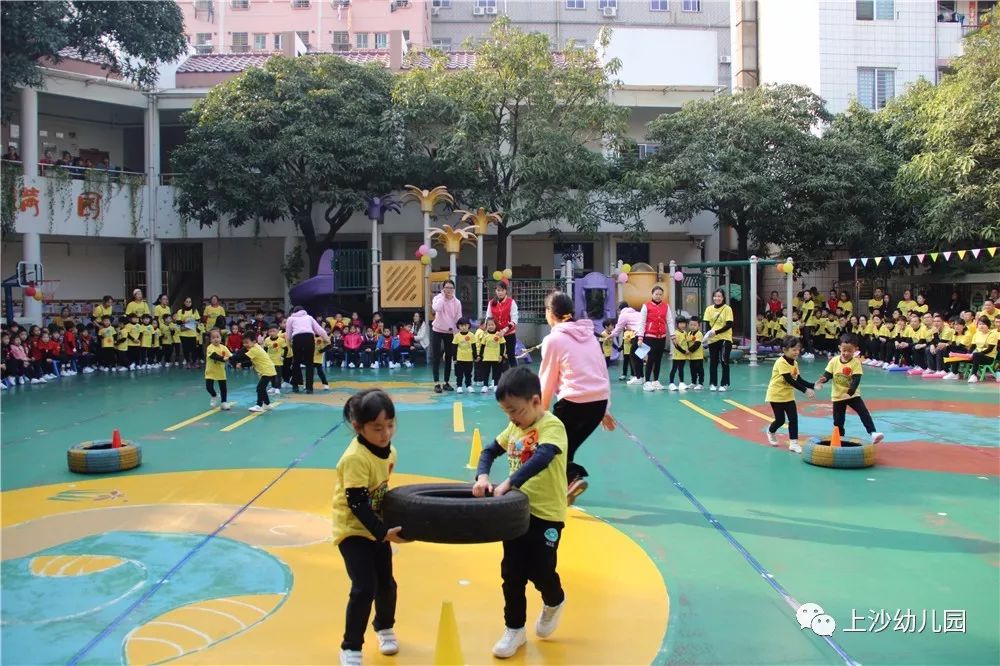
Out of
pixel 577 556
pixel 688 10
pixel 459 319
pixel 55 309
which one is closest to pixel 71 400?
pixel 459 319

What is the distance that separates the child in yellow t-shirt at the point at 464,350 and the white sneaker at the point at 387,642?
9.85m

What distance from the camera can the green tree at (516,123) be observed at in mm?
20922

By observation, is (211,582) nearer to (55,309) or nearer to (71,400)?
(71,400)

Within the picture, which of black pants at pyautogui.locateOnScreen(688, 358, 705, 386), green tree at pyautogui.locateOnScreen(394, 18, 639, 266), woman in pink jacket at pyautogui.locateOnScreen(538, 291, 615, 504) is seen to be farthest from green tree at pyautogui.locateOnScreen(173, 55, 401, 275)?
woman in pink jacket at pyautogui.locateOnScreen(538, 291, 615, 504)

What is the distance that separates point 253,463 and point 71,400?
Result: 22.8ft

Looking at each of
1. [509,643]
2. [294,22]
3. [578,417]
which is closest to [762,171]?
[578,417]

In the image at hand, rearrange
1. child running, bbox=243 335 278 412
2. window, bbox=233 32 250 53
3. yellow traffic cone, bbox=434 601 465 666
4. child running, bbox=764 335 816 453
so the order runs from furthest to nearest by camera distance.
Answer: window, bbox=233 32 250 53 < child running, bbox=243 335 278 412 < child running, bbox=764 335 816 453 < yellow traffic cone, bbox=434 601 465 666

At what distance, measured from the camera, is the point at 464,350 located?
547 inches

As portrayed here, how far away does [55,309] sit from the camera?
85.0 ft

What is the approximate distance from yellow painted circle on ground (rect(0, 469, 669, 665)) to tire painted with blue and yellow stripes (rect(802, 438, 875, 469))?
9.20ft

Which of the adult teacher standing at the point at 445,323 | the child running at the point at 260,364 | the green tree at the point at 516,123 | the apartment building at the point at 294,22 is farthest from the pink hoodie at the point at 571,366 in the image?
the apartment building at the point at 294,22

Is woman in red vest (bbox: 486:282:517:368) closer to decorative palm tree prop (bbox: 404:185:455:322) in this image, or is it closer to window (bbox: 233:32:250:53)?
decorative palm tree prop (bbox: 404:185:455:322)

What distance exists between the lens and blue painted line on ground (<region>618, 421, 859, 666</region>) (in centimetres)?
403

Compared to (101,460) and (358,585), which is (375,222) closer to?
(101,460)
